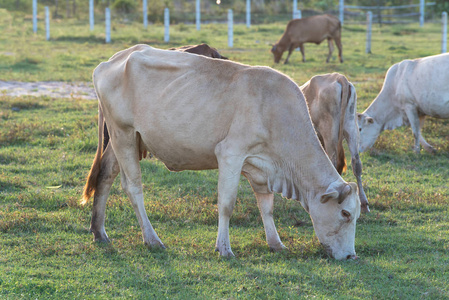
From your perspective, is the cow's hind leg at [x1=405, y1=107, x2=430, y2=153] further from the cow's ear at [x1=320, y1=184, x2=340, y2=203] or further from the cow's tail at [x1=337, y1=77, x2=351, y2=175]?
the cow's ear at [x1=320, y1=184, x2=340, y2=203]

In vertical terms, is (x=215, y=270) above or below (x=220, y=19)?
below

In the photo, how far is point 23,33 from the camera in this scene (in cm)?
2519

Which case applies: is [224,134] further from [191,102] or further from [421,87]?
[421,87]

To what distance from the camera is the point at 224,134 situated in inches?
213

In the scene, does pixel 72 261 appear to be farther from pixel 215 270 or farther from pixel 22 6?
pixel 22 6

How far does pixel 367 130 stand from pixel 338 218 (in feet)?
Answer: 16.3

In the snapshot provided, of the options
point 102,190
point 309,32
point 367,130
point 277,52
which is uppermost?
point 309,32

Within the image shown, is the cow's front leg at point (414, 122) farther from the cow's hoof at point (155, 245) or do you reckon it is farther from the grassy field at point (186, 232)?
the cow's hoof at point (155, 245)

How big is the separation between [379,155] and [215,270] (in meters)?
5.23

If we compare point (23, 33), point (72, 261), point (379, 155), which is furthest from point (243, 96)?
point (23, 33)

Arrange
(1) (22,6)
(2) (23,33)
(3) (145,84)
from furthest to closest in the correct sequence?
(1) (22,6) < (2) (23,33) < (3) (145,84)

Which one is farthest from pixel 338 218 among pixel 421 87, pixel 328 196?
pixel 421 87

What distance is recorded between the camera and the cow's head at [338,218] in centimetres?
518

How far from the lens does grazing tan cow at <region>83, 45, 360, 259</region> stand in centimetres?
530
